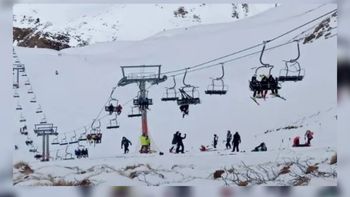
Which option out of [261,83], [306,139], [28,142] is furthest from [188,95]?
[28,142]

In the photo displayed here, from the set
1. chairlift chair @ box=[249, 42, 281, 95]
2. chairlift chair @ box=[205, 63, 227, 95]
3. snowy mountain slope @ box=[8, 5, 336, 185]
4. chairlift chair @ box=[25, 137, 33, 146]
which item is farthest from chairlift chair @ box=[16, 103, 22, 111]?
chairlift chair @ box=[249, 42, 281, 95]

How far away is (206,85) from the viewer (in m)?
2.14

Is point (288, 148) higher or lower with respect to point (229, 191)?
higher

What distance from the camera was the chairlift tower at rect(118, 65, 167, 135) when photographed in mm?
2135

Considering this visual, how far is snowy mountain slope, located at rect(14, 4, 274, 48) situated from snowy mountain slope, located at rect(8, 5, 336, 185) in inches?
1.4

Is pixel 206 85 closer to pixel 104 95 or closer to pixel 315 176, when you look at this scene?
pixel 104 95

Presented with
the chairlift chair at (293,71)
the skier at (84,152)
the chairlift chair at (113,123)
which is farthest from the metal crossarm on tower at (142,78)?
the chairlift chair at (293,71)

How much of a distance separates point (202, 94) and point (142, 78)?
26 cm

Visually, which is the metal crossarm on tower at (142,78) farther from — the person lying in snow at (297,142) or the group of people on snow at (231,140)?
the person lying in snow at (297,142)

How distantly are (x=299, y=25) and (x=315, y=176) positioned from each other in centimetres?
63

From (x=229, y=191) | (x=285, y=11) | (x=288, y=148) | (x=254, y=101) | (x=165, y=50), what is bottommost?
(x=229, y=191)

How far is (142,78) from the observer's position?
2.14 meters

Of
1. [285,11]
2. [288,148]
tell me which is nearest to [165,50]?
[285,11]

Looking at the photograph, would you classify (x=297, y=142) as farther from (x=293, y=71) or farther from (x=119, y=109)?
(x=119, y=109)
